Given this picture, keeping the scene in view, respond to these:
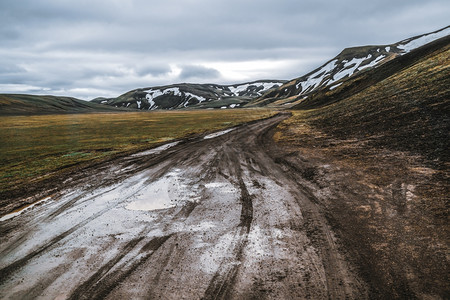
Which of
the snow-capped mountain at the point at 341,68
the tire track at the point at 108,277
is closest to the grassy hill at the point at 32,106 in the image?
the snow-capped mountain at the point at 341,68

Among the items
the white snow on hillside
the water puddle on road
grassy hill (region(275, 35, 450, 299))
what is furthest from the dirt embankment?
A: the white snow on hillside

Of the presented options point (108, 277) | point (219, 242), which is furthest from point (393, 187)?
point (108, 277)

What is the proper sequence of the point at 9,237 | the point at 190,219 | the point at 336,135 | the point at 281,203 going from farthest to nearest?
1. the point at 336,135
2. the point at 281,203
3. the point at 190,219
4. the point at 9,237

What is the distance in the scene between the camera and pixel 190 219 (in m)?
7.30

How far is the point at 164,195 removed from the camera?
957cm

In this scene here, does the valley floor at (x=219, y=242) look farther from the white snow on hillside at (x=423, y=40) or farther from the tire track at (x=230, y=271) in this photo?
the white snow on hillside at (x=423, y=40)

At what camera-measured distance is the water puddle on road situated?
8609 millimetres

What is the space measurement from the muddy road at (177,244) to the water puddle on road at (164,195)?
4cm

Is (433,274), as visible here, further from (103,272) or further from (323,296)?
(103,272)

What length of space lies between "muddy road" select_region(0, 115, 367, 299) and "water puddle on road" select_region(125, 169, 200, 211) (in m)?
0.04

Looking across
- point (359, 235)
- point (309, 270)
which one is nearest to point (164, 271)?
point (309, 270)

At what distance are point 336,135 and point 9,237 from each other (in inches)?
764

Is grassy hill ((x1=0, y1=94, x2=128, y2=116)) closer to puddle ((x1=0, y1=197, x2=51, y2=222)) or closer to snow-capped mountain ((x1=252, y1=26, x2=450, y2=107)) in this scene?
snow-capped mountain ((x1=252, y1=26, x2=450, y2=107))

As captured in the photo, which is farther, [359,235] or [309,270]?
[359,235]
